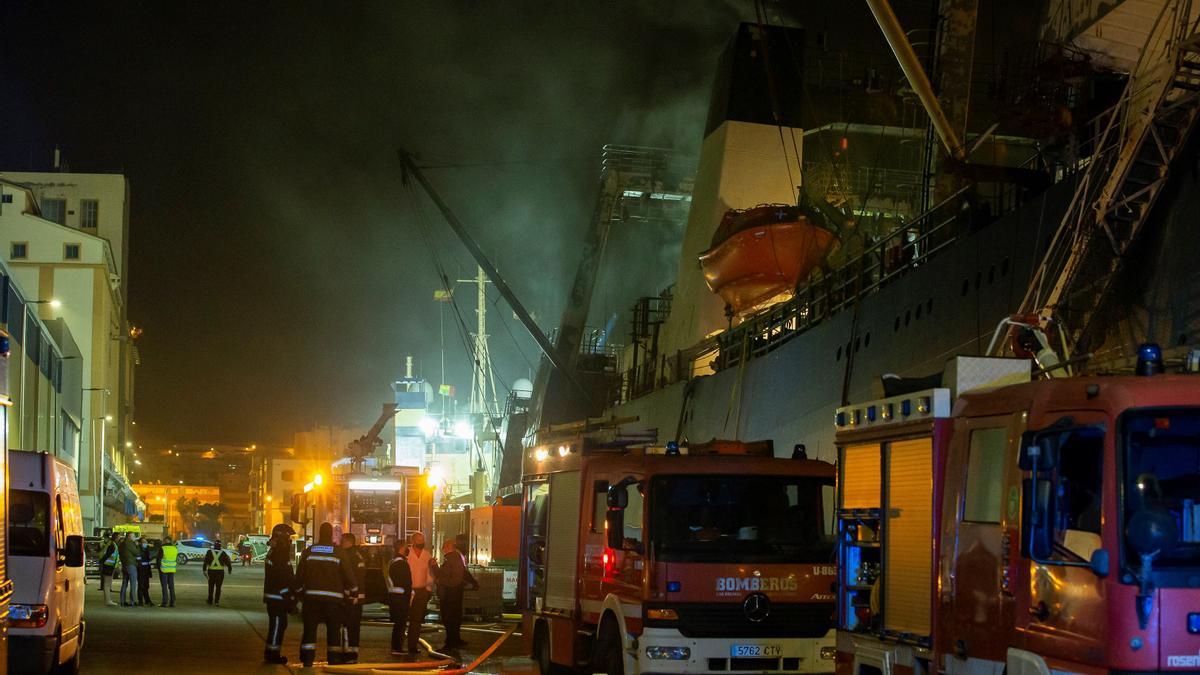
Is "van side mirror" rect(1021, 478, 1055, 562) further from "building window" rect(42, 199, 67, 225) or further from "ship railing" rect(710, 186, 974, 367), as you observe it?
"building window" rect(42, 199, 67, 225)

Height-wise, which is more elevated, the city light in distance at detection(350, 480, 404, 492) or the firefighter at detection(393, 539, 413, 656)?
the city light in distance at detection(350, 480, 404, 492)

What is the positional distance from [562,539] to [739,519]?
8.38ft

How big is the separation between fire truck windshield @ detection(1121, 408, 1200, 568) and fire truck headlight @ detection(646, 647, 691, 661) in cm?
550

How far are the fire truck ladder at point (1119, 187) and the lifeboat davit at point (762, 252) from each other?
13831 millimetres

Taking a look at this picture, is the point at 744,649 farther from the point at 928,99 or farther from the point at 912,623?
the point at 928,99

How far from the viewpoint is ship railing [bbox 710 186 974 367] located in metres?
22.2

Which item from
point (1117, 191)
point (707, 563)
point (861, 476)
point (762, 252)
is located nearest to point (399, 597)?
point (707, 563)

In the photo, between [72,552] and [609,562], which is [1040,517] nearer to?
[609,562]

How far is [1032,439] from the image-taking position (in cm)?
678

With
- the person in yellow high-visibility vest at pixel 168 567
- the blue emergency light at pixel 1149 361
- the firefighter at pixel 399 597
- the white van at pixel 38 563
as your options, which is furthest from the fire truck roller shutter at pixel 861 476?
the person in yellow high-visibility vest at pixel 168 567

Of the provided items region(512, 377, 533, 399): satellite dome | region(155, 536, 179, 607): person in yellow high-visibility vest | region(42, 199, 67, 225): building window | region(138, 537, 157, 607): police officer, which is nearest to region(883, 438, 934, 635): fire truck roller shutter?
region(155, 536, 179, 607): person in yellow high-visibility vest

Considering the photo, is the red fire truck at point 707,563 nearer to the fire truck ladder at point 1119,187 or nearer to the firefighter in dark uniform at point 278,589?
the firefighter in dark uniform at point 278,589

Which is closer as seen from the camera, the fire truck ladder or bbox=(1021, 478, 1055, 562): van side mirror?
bbox=(1021, 478, 1055, 562): van side mirror

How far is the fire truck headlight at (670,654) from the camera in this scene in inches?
444
